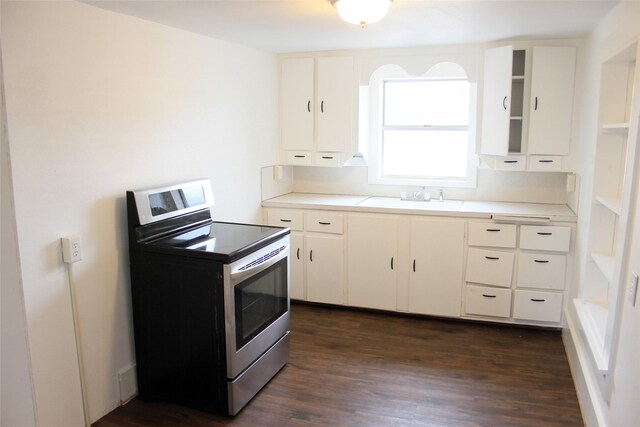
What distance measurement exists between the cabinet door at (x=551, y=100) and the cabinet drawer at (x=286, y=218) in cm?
194

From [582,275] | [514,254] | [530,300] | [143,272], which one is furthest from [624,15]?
[143,272]

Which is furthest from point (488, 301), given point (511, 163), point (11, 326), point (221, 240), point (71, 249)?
Result: point (11, 326)

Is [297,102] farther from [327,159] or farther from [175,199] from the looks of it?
[175,199]

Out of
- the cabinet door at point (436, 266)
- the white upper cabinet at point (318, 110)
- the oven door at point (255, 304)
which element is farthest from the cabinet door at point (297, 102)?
the oven door at point (255, 304)

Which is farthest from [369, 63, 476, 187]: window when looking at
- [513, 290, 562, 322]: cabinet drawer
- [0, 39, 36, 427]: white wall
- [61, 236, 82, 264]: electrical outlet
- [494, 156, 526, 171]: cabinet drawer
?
[0, 39, 36, 427]: white wall

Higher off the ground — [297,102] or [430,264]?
[297,102]

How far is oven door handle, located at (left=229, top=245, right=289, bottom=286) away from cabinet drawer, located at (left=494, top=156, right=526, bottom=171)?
6.21 feet

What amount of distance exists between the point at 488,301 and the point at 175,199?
8.15 ft

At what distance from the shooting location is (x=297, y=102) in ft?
14.7

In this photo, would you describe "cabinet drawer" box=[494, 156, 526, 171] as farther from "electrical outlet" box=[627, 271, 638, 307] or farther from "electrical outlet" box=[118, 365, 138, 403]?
"electrical outlet" box=[118, 365, 138, 403]

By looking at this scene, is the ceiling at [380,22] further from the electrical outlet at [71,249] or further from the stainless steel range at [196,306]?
the electrical outlet at [71,249]

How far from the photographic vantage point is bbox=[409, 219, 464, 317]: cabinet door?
393 centimetres

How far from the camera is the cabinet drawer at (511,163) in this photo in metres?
3.90

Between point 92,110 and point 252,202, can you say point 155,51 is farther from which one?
point 252,202
